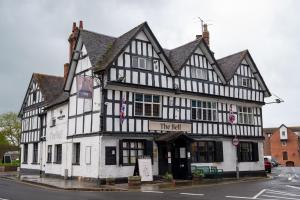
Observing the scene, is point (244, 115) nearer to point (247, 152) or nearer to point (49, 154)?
point (247, 152)

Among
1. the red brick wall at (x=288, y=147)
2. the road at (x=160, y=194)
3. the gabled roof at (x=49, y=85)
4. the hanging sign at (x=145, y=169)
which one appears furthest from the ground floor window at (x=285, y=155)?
the road at (x=160, y=194)

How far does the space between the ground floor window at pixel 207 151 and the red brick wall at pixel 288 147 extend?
2072 inches

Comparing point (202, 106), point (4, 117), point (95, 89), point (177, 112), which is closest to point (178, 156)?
point (177, 112)

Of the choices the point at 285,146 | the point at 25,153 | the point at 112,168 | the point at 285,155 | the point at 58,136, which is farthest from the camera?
the point at 285,155

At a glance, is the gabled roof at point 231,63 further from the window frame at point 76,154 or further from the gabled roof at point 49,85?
the gabled roof at point 49,85

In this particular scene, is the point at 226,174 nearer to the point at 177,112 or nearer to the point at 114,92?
the point at 177,112

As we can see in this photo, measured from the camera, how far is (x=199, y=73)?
2909cm

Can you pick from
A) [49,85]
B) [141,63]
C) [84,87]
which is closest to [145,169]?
[84,87]

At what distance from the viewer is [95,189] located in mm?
19547

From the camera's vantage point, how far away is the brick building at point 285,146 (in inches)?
2977

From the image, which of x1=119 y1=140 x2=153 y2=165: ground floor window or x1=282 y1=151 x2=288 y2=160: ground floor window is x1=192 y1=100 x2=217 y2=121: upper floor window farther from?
x1=282 y1=151 x2=288 y2=160: ground floor window

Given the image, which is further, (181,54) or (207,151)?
(181,54)

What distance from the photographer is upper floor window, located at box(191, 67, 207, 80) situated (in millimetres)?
28719

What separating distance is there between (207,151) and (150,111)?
6.54 meters
